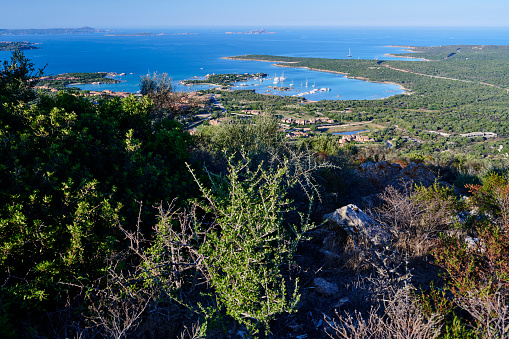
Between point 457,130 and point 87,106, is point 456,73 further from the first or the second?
point 87,106

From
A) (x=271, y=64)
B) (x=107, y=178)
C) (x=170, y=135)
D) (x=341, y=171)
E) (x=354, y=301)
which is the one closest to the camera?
(x=354, y=301)

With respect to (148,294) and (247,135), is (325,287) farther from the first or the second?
(247,135)

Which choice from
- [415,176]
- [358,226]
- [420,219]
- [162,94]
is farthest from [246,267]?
[162,94]

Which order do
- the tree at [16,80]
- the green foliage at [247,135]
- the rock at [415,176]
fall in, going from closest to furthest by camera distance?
the tree at [16,80]
the rock at [415,176]
the green foliage at [247,135]

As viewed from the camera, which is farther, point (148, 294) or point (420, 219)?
point (420, 219)

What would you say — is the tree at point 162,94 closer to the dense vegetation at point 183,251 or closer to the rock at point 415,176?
the dense vegetation at point 183,251

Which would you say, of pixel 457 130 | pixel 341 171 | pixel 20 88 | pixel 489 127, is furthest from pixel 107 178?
pixel 489 127

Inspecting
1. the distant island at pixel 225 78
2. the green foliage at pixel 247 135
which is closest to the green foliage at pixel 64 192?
the green foliage at pixel 247 135
